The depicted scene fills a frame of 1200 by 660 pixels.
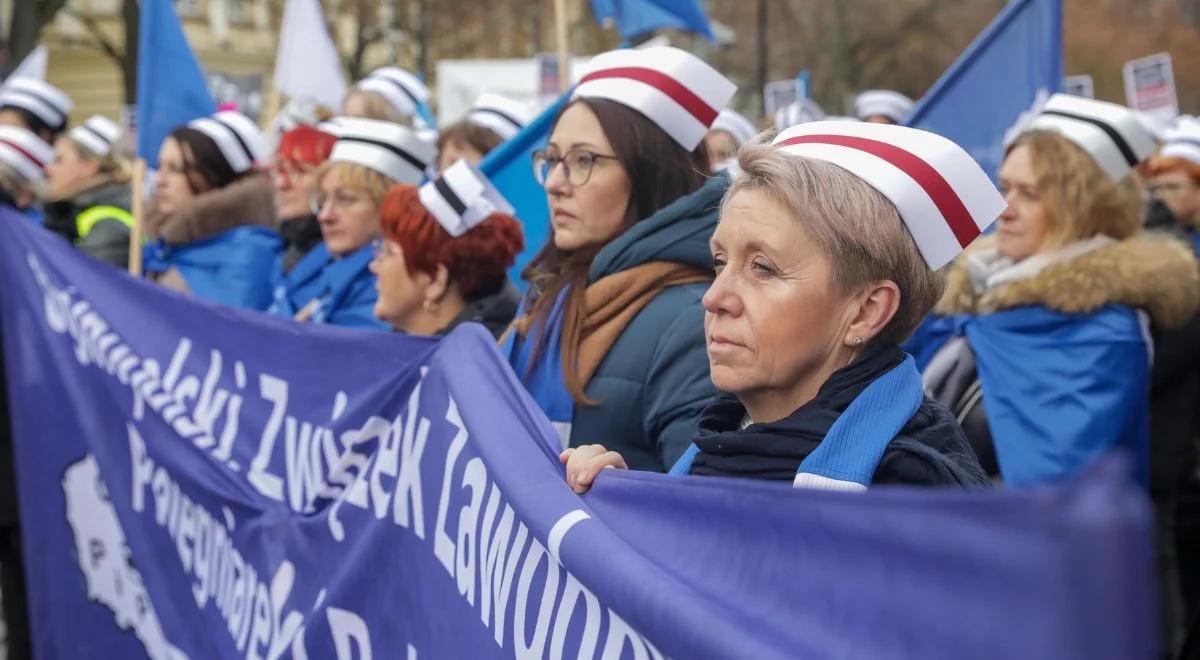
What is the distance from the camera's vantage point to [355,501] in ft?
10.9

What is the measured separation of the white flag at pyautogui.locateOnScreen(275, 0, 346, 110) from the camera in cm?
762

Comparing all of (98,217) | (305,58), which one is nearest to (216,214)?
(98,217)

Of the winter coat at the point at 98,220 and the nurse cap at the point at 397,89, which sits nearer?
the winter coat at the point at 98,220

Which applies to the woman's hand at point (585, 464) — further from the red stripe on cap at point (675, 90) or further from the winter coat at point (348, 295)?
the winter coat at point (348, 295)

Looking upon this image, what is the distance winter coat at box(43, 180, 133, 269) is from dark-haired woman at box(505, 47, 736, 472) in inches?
147

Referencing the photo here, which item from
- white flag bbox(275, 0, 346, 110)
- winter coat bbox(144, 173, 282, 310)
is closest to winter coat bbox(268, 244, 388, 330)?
winter coat bbox(144, 173, 282, 310)

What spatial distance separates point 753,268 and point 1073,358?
2.30m

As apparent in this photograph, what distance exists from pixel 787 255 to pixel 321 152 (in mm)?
4033

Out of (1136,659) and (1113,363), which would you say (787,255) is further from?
(1113,363)

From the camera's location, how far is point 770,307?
226 centimetres

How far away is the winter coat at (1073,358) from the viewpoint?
4.20m

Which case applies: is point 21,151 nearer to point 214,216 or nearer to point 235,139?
point 235,139

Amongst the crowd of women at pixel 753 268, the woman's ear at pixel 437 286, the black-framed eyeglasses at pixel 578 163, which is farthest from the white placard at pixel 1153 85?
the black-framed eyeglasses at pixel 578 163

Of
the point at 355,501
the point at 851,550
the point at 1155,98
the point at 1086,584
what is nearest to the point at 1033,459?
the point at 355,501
